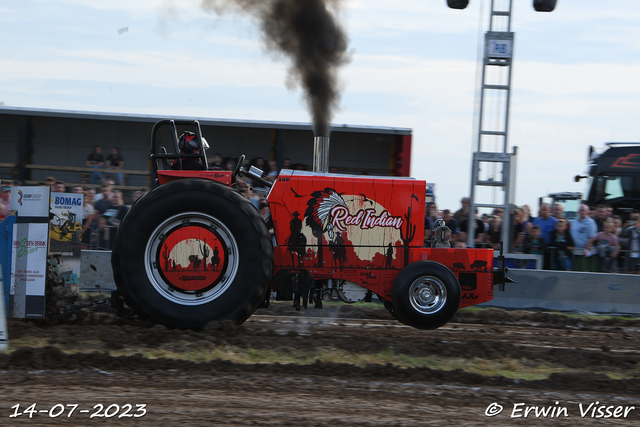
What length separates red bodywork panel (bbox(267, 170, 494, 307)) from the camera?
19.1 ft

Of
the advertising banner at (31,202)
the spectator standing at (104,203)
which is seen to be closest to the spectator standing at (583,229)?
the spectator standing at (104,203)

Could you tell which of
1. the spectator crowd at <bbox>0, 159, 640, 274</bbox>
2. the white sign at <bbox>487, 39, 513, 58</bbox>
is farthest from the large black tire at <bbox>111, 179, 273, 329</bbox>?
the white sign at <bbox>487, 39, 513, 58</bbox>

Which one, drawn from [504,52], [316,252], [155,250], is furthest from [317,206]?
[504,52]

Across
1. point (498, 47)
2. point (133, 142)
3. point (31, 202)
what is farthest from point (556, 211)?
point (133, 142)

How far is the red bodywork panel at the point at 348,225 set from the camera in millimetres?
5836

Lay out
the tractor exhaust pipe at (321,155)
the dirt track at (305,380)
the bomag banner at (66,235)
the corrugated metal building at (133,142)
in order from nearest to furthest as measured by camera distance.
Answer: the dirt track at (305,380) → the bomag banner at (66,235) → the tractor exhaust pipe at (321,155) → the corrugated metal building at (133,142)

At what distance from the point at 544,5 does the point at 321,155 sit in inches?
160

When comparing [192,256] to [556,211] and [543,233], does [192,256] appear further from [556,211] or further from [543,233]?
[556,211]

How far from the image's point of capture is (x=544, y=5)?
8484 millimetres

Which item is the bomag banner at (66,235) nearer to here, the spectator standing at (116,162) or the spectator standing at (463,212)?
the spectator standing at (463,212)

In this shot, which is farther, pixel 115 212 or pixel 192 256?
pixel 115 212

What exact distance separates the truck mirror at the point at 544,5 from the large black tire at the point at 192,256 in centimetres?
512

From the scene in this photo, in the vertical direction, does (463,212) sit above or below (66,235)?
above

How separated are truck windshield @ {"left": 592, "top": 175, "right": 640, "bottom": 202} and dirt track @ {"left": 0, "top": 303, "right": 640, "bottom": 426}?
8591 millimetres
